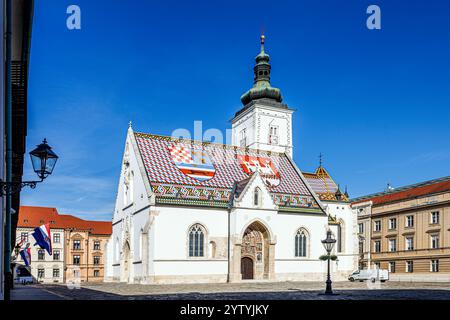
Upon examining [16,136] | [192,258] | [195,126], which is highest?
[195,126]

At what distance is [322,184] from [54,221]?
46.8 meters

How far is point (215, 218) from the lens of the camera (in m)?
39.9

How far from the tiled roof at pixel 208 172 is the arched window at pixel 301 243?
99.8 inches

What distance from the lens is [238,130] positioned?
67188 millimetres

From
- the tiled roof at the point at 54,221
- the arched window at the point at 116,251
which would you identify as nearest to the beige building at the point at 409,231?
the arched window at the point at 116,251

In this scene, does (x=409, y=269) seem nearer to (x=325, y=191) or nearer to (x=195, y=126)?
→ (x=325, y=191)

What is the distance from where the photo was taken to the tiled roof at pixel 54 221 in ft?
251

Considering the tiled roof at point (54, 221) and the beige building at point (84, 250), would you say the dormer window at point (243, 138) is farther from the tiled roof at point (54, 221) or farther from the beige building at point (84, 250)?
the tiled roof at point (54, 221)

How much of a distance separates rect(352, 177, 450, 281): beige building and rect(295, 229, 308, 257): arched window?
676 inches

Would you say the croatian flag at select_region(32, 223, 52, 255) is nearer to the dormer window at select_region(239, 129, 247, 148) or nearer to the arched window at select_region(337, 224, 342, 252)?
the arched window at select_region(337, 224, 342, 252)
